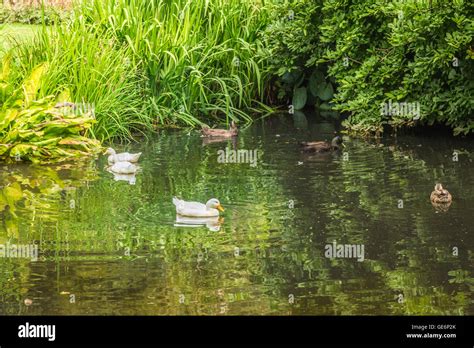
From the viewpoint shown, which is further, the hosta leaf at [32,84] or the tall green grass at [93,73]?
the tall green grass at [93,73]

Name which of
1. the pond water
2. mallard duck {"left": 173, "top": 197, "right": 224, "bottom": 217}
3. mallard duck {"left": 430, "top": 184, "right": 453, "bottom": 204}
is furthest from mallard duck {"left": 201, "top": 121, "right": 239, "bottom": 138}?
mallard duck {"left": 430, "top": 184, "right": 453, "bottom": 204}

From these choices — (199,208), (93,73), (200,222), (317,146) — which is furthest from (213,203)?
(93,73)

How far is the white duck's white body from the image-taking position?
14336mm

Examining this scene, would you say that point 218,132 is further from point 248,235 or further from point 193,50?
point 248,235

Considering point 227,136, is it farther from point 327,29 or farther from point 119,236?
point 119,236

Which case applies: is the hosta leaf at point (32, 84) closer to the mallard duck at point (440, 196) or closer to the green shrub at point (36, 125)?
the green shrub at point (36, 125)

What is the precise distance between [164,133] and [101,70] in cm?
148

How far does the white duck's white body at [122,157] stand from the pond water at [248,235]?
0.68ft

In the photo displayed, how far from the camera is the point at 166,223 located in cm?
1158

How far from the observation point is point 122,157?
1434 centimetres

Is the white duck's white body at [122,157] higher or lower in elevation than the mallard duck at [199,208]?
higher

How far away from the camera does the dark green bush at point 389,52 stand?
51.3 ft

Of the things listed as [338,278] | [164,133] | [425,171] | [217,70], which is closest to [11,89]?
[164,133]

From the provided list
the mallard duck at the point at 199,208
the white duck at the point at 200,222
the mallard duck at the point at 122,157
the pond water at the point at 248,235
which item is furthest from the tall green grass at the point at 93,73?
the white duck at the point at 200,222
